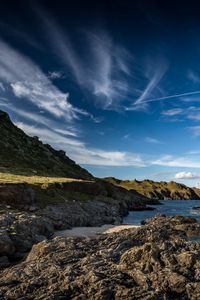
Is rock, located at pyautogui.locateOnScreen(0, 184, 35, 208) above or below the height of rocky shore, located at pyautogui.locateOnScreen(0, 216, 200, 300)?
above

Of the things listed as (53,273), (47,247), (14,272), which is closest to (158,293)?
(53,273)

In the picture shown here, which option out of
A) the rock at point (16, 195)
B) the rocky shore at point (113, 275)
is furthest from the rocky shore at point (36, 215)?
the rocky shore at point (113, 275)

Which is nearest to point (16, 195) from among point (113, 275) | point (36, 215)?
point (36, 215)

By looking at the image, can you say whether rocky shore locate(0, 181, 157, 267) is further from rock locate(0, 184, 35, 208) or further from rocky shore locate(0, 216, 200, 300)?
rocky shore locate(0, 216, 200, 300)

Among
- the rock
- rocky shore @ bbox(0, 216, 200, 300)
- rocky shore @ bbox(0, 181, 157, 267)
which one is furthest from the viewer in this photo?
the rock

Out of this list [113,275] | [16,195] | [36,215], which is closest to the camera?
[113,275]

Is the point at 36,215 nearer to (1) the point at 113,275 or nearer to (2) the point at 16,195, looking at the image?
(2) the point at 16,195

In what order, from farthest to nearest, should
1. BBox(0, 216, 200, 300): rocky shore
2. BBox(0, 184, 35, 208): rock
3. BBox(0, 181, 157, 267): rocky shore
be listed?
BBox(0, 184, 35, 208): rock → BBox(0, 181, 157, 267): rocky shore → BBox(0, 216, 200, 300): rocky shore

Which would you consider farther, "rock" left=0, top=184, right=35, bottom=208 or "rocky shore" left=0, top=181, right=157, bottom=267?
"rock" left=0, top=184, right=35, bottom=208

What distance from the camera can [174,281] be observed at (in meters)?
23.4

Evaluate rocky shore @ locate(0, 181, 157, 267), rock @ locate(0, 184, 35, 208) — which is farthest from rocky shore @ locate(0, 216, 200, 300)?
rock @ locate(0, 184, 35, 208)

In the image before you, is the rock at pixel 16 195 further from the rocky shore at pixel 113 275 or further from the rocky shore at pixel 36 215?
the rocky shore at pixel 113 275

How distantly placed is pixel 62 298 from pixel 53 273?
3.24m

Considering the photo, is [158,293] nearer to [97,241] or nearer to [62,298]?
[62,298]
